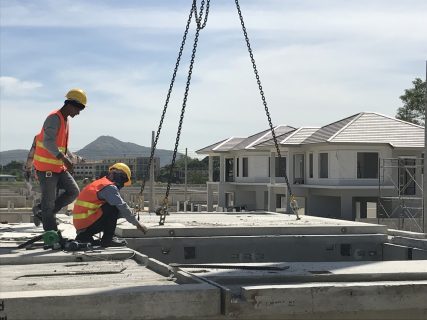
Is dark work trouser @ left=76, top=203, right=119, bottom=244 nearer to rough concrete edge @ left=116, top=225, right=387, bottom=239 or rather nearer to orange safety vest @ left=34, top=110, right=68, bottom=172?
orange safety vest @ left=34, top=110, right=68, bottom=172

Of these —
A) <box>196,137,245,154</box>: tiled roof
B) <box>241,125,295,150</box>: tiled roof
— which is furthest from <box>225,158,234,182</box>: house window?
<box>241,125,295,150</box>: tiled roof

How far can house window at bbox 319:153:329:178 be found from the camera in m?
35.0

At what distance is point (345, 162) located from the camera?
33531 millimetres

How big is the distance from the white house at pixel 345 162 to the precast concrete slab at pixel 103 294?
24368mm

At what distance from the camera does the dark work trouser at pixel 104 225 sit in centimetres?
818

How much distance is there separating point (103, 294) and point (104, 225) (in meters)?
3.21

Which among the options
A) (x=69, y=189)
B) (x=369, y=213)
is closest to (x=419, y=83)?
(x=369, y=213)

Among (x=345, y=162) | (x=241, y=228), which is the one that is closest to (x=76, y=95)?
(x=241, y=228)

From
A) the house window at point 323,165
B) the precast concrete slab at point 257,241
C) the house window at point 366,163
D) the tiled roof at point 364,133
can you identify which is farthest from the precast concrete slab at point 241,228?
the house window at point 323,165

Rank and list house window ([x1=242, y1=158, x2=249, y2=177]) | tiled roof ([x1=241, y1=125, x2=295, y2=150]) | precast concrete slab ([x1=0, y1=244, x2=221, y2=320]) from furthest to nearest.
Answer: house window ([x1=242, y1=158, x2=249, y2=177])
tiled roof ([x1=241, y1=125, x2=295, y2=150])
precast concrete slab ([x1=0, y1=244, x2=221, y2=320])

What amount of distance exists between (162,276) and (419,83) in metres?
47.7

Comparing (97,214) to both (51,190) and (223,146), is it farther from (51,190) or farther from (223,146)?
(223,146)

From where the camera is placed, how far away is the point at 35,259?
696cm

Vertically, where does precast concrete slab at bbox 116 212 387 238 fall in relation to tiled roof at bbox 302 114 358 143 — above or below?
below
